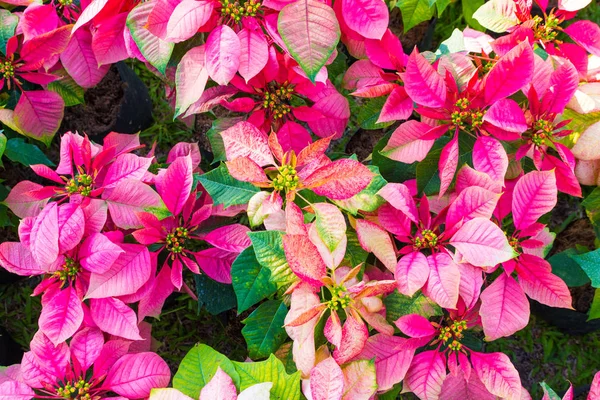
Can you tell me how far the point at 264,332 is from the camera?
94 centimetres

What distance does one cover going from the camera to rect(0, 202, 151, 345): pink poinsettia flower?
0.84 meters

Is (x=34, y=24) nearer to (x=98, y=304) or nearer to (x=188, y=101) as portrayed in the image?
(x=188, y=101)

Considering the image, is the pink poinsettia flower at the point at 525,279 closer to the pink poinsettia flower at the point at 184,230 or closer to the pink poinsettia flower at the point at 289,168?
the pink poinsettia flower at the point at 289,168

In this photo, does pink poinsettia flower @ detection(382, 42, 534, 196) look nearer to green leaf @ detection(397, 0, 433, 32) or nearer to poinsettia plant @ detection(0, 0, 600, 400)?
poinsettia plant @ detection(0, 0, 600, 400)

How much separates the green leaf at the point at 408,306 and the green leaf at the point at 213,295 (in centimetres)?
32

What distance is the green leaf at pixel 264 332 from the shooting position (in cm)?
94

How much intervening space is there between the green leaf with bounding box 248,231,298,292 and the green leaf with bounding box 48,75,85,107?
1.91 feet

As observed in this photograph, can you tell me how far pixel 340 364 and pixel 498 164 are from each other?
0.39m

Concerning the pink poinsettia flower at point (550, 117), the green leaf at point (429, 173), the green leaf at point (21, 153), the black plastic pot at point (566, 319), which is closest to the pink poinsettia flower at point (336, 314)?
the green leaf at point (429, 173)

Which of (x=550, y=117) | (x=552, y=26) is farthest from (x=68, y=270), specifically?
(x=552, y=26)

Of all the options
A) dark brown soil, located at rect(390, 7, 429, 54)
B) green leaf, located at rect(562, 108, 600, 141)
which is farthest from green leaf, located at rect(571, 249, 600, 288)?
dark brown soil, located at rect(390, 7, 429, 54)

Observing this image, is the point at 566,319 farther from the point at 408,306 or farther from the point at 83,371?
the point at 83,371

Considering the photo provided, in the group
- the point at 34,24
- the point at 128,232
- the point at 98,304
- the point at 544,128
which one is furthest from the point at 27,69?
the point at 544,128

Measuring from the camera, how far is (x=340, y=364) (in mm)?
799
